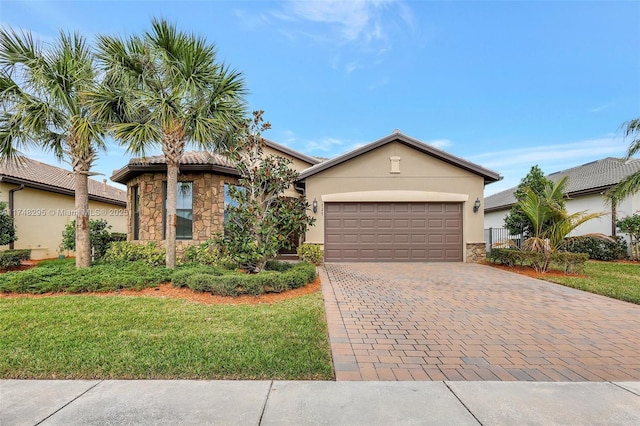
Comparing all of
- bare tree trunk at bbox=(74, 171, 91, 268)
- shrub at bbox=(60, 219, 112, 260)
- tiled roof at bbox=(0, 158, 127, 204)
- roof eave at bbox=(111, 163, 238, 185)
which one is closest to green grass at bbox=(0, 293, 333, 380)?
bare tree trunk at bbox=(74, 171, 91, 268)

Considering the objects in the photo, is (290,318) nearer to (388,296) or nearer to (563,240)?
(388,296)

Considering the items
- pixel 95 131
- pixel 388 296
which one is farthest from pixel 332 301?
pixel 95 131

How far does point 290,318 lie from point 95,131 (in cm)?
745

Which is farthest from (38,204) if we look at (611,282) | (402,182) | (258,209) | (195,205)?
(611,282)

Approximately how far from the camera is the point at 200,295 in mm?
6348

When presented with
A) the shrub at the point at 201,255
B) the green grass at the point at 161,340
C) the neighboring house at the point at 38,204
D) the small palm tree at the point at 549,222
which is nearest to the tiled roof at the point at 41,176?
the neighboring house at the point at 38,204

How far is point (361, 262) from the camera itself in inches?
449

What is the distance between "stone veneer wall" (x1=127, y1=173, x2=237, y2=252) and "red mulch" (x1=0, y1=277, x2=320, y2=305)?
3.93 metres

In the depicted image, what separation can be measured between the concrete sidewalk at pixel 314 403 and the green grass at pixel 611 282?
16.7 ft

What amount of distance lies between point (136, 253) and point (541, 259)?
13.7 metres

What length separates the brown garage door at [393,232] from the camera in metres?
11.5

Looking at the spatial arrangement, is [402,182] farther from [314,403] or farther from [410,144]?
[314,403]

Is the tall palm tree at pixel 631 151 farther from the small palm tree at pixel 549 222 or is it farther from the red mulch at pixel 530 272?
the red mulch at pixel 530 272

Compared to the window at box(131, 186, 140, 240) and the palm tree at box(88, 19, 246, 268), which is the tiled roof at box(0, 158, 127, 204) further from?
the palm tree at box(88, 19, 246, 268)
